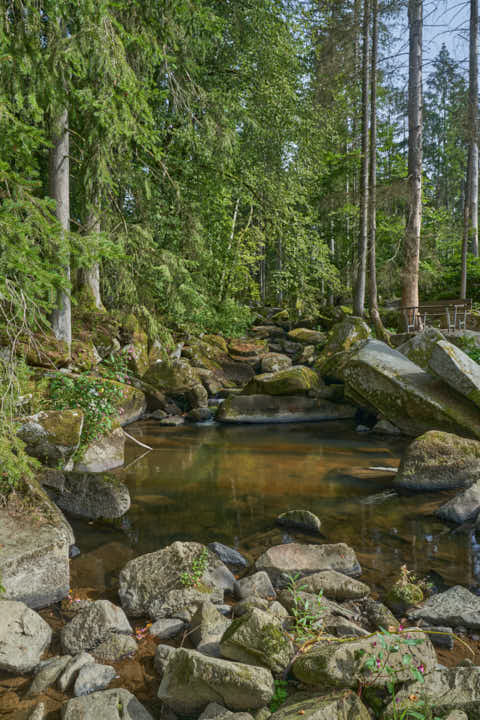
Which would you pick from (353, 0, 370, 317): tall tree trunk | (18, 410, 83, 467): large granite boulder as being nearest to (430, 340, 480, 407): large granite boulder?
(18, 410, 83, 467): large granite boulder

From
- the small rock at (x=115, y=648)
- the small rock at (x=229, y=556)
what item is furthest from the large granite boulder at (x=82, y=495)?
the small rock at (x=115, y=648)

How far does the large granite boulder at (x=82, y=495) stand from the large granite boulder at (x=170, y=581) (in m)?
1.72

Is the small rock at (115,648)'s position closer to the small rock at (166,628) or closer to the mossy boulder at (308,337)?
the small rock at (166,628)

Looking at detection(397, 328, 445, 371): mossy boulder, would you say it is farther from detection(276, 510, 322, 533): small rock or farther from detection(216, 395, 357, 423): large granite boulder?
detection(276, 510, 322, 533): small rock

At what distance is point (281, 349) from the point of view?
1938 cm

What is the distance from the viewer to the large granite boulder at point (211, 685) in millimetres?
2432

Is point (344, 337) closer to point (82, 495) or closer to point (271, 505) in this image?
point (271, 505)

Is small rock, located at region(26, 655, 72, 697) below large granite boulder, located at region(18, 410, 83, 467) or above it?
below

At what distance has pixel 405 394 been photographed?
8.96 metres

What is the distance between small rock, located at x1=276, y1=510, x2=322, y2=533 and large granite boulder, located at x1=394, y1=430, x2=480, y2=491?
2.04m

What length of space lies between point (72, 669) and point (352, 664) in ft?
5.51

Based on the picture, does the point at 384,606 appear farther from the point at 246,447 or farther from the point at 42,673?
the point at 246,447

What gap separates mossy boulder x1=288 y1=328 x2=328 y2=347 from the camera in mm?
19594

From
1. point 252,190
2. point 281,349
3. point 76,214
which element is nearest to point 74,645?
point 76,214
